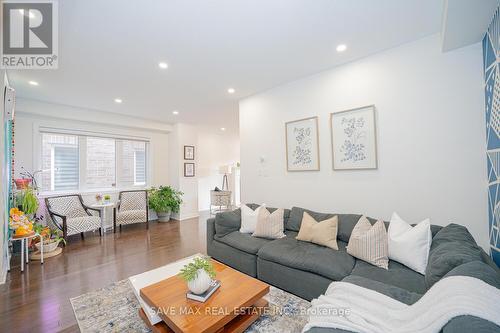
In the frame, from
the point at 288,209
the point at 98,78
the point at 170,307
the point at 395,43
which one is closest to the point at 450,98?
the point at 395,43

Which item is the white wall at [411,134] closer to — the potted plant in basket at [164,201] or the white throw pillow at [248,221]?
the white throw pillow at [248,221]

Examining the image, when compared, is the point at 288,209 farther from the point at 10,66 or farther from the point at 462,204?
the point at 10,66

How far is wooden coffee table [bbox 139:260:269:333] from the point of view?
4.54ft

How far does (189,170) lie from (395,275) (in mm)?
5488

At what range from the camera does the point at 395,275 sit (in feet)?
5.85

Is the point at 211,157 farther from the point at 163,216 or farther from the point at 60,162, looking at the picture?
the point at 60,162

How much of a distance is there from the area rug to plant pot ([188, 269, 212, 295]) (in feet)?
1.79

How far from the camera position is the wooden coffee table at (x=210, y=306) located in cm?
138

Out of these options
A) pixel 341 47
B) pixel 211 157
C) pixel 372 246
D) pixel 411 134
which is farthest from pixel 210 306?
pixel 211 157

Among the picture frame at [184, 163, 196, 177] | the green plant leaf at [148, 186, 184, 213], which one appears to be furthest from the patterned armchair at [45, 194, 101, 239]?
the picture frame at [184, 163, 196, 177]

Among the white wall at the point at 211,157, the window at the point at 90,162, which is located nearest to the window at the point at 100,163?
the window at the point at 90,162

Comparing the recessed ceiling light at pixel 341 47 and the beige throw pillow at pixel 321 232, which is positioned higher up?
the recessed ceiling light at pixel 341 47

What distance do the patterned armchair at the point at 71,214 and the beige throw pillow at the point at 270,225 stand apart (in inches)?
136

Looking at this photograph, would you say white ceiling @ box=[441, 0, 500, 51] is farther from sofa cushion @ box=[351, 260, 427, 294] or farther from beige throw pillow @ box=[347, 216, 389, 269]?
sofa cushion @ box=[351, 260, 427, 294]
